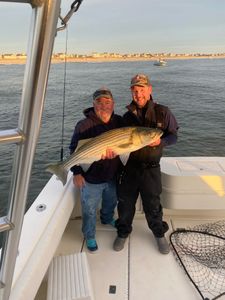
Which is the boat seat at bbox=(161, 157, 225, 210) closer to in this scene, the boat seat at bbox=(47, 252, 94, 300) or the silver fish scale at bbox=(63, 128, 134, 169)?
the silver fish scale at bbox=(63, 128, 134, 169)

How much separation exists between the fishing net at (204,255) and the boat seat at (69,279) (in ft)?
2.94

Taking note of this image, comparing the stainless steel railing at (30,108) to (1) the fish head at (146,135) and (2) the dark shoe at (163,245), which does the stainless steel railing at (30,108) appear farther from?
(2) the dark shoe at (163,245)

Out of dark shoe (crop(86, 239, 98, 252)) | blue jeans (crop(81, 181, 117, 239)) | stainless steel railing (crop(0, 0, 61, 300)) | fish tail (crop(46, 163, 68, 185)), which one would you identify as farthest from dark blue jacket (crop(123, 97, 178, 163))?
stainless steel railing (crop(0, 0, 61, 300))

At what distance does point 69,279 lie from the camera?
254 centimetres

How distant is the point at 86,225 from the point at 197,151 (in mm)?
11353

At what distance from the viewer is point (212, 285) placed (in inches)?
107

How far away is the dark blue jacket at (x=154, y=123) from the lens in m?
2.94

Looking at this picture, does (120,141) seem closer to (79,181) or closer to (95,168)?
(95,168)

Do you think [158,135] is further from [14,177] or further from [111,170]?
[14,177]

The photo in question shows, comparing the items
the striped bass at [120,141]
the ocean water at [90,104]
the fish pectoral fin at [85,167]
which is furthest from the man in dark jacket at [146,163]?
the ocean water at [90,104]

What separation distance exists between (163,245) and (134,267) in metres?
0.37

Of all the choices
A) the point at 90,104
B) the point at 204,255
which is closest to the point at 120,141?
the point at 204,255

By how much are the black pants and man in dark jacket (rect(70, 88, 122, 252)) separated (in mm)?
151

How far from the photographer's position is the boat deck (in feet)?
8.74
